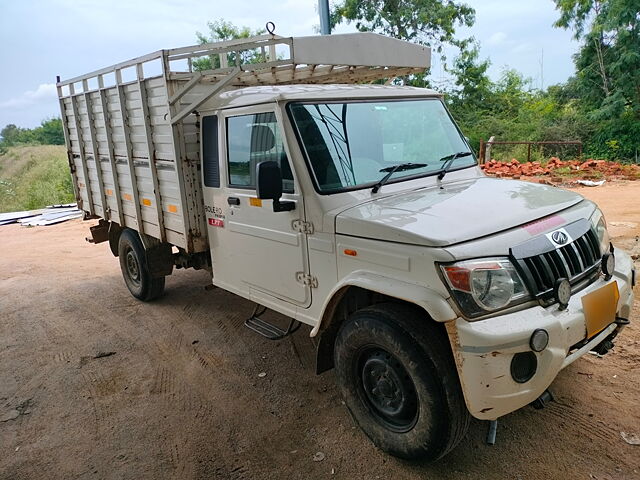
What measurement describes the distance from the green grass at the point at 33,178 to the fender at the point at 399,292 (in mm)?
17188

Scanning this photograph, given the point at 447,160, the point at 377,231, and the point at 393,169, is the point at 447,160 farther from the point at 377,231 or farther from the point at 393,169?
the point at 377,231

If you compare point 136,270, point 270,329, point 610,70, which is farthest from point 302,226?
point 610,70

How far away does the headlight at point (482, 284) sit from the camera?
89.1 inches

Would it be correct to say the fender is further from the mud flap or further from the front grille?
the mud flap

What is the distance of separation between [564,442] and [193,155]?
3.41 metres

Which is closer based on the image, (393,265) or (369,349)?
(393,265)

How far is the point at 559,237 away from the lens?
2.54m

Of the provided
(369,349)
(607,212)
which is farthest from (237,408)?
(607,212)

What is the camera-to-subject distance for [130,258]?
5.84 metres

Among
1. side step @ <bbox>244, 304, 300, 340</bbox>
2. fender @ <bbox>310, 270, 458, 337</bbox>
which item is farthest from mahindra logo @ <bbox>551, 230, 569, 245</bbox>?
side step @ <bbox>244, 304, 300, 340</bbox>

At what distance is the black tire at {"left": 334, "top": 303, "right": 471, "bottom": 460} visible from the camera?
2.41 meters

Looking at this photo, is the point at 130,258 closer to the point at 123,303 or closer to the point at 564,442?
the point at 123,303

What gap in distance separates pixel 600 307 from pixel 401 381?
3.74ft

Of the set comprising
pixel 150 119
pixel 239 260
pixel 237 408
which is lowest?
pixel 237 408
